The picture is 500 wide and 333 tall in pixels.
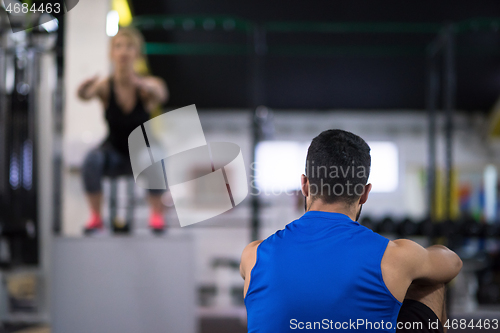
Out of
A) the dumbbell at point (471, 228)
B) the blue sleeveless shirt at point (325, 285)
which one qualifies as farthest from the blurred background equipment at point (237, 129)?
the blue sleeveless shirt at point (325, 285)

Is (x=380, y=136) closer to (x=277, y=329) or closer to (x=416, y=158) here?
(x=416, y=158)

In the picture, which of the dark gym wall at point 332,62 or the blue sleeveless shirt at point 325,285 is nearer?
the blue sleeveless shirt at point 325,285

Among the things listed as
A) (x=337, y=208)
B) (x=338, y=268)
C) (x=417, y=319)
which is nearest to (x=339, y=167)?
(x=337, y=208)

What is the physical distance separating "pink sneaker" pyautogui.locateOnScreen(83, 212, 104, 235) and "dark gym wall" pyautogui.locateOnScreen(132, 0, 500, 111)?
189cm

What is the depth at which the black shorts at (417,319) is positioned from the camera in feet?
2.90

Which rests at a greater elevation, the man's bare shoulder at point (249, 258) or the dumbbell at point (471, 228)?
the man's bare shoulder at point (249, 258)

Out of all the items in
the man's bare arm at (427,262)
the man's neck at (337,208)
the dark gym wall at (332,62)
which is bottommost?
the man's bare arm at (427,262)

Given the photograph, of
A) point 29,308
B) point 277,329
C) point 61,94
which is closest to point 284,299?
point 277,329

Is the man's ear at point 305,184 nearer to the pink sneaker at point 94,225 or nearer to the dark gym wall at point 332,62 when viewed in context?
the pink sneaker at point 94,225

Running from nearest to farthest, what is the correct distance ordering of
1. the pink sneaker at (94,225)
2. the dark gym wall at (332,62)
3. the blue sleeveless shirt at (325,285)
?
the blue sleeveless shirt at (325,285), the pink sneaker at (94,225), the dark gym wall at (332,62)

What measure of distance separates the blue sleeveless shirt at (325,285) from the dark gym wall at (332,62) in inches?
101

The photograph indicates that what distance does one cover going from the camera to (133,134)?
2143mm

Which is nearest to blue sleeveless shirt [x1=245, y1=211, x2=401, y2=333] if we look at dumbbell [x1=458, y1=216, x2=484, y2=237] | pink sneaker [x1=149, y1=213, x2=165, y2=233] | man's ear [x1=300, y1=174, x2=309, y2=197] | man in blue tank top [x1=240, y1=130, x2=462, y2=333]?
man in blue tank top [x1=240, y1=130, x2=462, y2=333]

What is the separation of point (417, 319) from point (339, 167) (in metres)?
0.39
